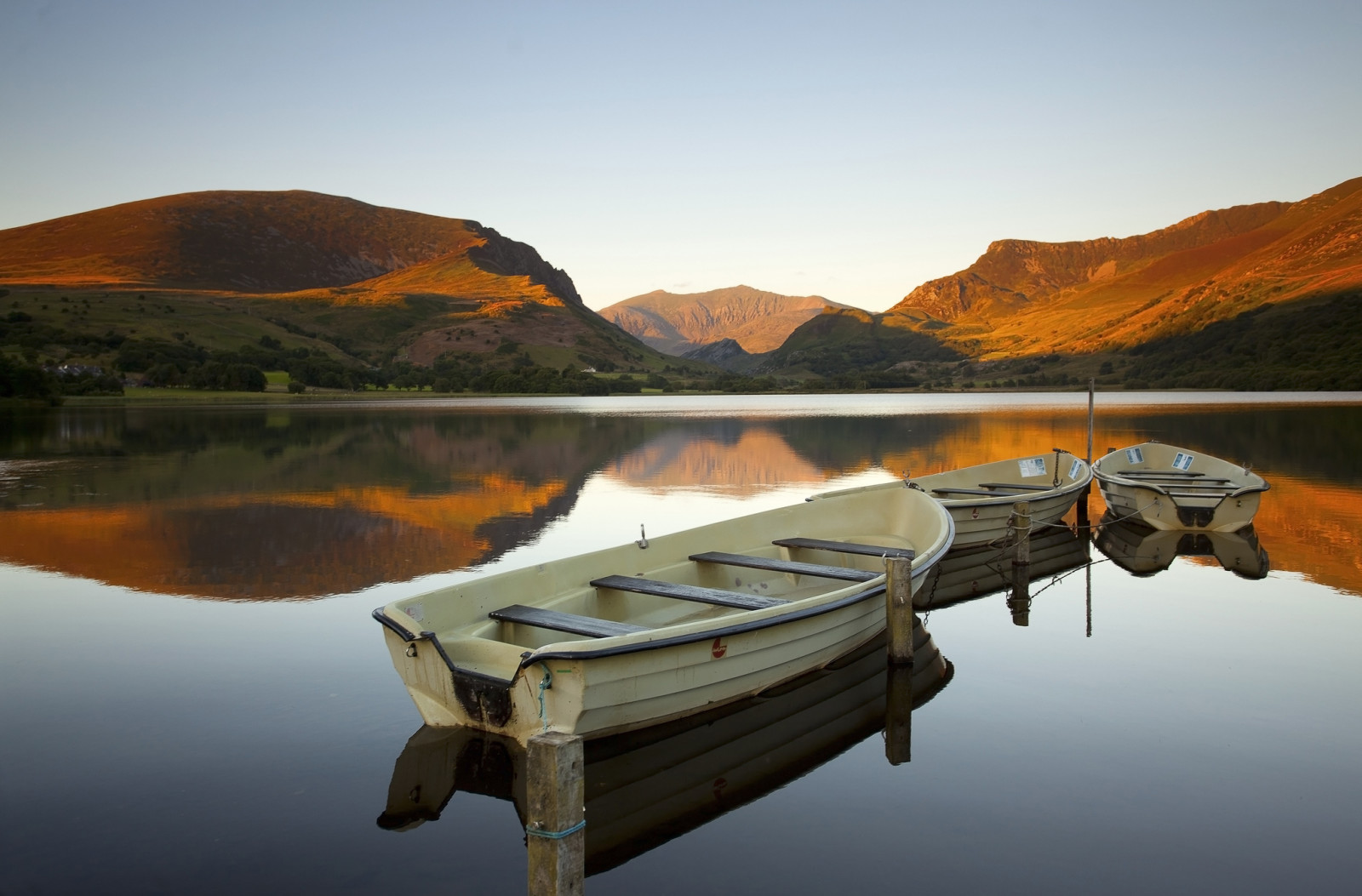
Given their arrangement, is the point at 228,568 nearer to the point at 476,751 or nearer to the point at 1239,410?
the point at 476,751

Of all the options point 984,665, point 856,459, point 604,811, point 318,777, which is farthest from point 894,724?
point 856,459

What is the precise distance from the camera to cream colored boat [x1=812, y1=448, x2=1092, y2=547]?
19438 millimetres

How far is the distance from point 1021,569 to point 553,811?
13904 mm

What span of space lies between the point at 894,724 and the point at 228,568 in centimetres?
1347

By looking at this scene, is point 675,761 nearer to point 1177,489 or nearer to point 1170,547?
point 1170,547

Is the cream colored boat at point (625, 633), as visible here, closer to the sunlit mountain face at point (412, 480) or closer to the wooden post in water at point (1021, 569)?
the wooden post in water at point (1021, 569)

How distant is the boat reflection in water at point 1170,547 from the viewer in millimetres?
19203

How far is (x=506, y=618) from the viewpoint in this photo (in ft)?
32.6

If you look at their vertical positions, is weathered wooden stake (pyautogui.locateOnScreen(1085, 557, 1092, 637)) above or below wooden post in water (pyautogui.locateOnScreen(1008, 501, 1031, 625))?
below

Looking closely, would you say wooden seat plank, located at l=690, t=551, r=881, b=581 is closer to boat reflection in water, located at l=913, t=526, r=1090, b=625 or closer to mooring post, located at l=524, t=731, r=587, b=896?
boat reflection in water, located at l=913, t=526, r=1090, b=625

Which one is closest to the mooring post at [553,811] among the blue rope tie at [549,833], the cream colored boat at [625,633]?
the blue rope tie at [549,833]

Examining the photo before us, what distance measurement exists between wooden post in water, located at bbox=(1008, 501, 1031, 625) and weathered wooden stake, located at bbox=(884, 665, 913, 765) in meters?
4.65

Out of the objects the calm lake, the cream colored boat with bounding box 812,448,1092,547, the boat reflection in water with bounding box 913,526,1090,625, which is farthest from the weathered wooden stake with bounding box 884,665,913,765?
the cream colored boat with bounding box 812,448,1092,547

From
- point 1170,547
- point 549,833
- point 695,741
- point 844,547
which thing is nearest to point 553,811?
point 549,833
